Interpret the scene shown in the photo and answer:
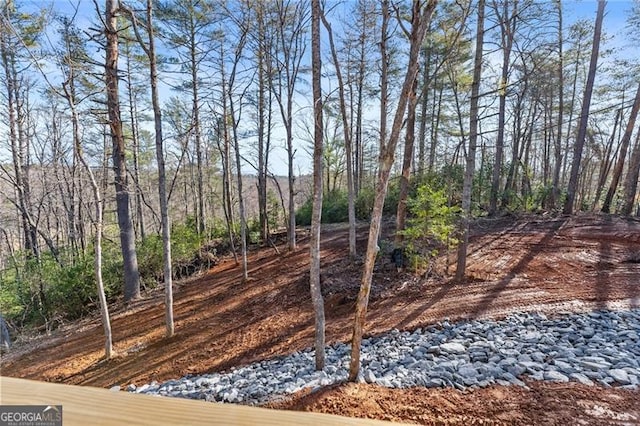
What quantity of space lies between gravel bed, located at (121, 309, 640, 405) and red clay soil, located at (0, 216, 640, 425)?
166mm

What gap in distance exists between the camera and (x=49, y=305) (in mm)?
7379

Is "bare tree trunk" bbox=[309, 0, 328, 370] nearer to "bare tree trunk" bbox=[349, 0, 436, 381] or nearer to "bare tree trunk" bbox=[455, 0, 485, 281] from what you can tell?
"bare tree trunk" bbox=[349, 0, 436, 381]

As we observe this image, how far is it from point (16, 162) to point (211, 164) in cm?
796

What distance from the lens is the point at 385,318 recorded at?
425cm

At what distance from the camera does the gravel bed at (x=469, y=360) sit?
2543mm

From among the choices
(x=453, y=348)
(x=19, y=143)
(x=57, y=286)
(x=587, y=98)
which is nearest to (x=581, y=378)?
(x=453, y=348)

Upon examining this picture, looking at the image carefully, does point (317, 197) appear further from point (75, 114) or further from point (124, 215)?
point (124, 215)

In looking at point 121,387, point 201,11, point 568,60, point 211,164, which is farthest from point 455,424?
point 211,164

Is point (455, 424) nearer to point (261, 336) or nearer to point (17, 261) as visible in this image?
point (261, 336)

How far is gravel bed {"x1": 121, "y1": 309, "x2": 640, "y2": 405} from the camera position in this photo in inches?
100

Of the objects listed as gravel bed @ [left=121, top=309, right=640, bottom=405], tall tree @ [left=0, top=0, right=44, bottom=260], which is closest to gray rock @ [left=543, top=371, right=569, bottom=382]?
gravel bed @ [left=121, top=309, right=640, bottom=405]

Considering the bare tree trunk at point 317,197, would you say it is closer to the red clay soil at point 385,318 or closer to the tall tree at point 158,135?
the red clay soil at point 385,318

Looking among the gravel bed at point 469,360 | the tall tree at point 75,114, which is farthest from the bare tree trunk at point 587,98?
the tall tree at point 75,114

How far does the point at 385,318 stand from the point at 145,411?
413 centimetres
